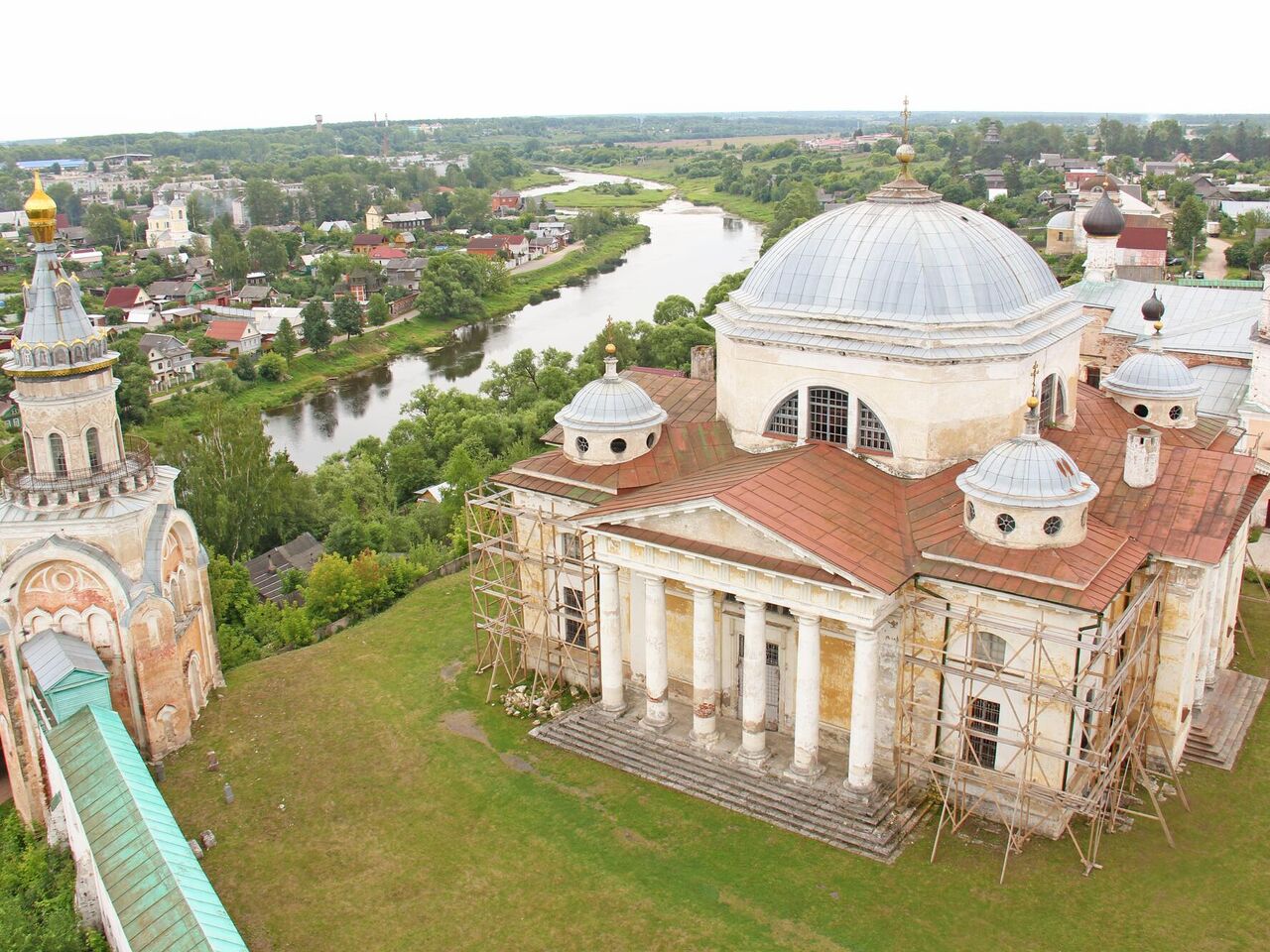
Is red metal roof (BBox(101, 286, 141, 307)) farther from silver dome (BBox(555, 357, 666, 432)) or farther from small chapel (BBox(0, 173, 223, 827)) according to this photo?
silver dome (BBox(555, 357, 666, 432))

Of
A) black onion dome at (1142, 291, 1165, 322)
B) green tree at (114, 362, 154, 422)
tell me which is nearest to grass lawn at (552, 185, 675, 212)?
green tree at (114, 362, 154, 422)

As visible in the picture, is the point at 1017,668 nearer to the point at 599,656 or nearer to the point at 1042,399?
the point at 1042,399

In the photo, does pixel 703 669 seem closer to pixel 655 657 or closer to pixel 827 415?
pixel 655 657

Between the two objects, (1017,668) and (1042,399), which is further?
(1042,399)

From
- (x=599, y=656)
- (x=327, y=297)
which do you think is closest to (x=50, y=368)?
(x=599, y=656)

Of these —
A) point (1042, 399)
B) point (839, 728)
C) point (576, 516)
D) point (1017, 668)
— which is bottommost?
point (839, 728)

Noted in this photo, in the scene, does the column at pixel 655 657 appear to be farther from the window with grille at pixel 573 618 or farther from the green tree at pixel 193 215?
the green tree at pixel 193 215

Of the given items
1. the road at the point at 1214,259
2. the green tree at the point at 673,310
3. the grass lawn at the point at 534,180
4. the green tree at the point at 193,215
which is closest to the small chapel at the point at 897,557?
the green tree at the point at 673,310
